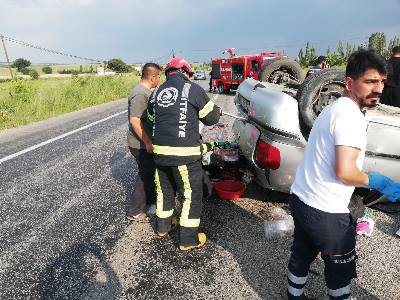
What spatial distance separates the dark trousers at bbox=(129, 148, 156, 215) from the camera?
4036 mm

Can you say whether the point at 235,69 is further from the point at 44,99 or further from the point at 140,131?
the point at 140,131

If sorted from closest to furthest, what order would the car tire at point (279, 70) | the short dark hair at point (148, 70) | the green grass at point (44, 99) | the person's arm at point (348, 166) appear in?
the person's arm at point (348, 166), the short dark hair at point (148, 70), the car tire at point (279, 70), the green grass at point (44, 99)

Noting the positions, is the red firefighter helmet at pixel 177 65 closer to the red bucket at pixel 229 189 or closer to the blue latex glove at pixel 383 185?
the red bucket at pixel 229 189

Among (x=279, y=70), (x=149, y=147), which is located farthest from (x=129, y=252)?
(x=279, y=70)

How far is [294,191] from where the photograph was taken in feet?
7.37

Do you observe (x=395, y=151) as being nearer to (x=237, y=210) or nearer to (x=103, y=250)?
(x=237, y=210)

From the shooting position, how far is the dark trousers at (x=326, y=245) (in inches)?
81.4

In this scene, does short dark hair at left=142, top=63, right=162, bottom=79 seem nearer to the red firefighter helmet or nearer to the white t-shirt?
the red firefighter helmet

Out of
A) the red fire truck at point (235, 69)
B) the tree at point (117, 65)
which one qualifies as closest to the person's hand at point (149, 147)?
the red fire truck at point (235, 69)

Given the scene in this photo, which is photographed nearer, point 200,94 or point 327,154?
point 327,154

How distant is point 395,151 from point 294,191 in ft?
5.46

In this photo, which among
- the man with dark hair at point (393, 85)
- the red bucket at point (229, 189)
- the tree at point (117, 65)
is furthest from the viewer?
the tree at point (117, 65)

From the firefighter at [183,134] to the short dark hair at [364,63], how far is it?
1533 millimetres

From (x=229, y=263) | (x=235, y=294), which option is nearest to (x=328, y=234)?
(x=235, y=294)
